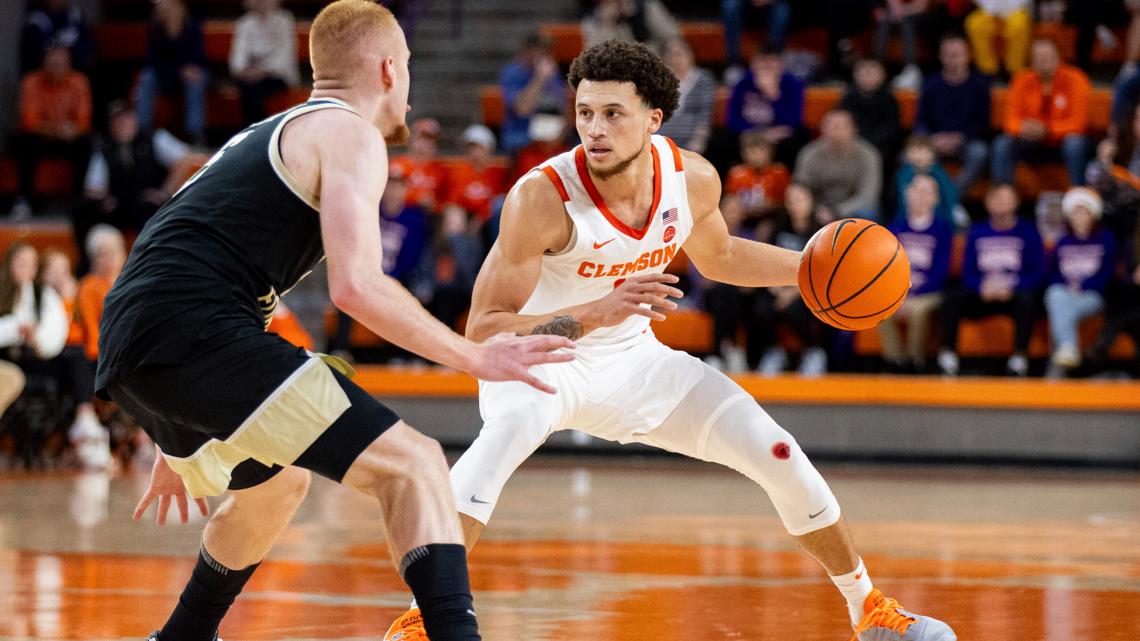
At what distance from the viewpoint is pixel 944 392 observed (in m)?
12.0

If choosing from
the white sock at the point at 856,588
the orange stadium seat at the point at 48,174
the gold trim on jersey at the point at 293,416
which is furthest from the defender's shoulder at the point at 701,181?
the orange stadium seat at the point at 48,174

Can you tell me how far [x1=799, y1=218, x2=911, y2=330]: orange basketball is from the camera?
5191 millimetres

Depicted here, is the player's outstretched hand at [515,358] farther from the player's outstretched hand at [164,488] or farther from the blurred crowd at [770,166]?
the blurred crowd at [770,166]

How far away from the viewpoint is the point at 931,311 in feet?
40.3

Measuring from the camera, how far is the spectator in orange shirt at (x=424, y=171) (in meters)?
14.1

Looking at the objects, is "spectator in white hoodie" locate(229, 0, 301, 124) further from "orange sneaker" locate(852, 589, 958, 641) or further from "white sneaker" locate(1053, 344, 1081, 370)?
"orange sneaker" locate(852, 589, 958, 641)

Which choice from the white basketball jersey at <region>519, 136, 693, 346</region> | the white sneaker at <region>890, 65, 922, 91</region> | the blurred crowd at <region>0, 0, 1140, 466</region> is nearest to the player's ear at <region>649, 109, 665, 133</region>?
the white basketball jersey at <region>519, 136, 693, 346</region>

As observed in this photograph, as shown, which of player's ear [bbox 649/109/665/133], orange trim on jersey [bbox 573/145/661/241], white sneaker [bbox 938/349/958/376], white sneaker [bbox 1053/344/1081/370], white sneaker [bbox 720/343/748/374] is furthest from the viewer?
white sneaker [bbox 720/343/748/374]

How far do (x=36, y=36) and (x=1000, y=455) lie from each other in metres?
10.3

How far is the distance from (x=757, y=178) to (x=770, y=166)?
20 cm

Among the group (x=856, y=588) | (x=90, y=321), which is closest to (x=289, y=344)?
(x=856, y=588)

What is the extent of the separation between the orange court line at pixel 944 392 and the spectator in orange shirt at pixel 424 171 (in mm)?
2102

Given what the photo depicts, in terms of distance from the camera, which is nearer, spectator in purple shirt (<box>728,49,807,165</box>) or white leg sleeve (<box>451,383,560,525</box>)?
white leg sleeve (<box>451,383,560,525</box>)

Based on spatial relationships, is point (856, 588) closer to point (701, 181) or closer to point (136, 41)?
point (701, 181)
